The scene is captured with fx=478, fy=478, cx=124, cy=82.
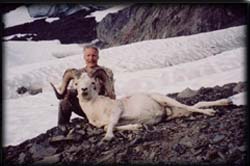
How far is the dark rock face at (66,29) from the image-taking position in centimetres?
382

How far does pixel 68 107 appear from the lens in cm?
374

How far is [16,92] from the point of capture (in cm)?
374

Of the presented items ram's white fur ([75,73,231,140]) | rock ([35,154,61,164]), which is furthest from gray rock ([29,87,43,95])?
rock ([35,154,61,164])

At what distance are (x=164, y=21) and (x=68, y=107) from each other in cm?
103

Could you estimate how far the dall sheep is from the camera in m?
3.72

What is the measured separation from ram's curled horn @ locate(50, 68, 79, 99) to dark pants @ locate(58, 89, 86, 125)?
40 millimetres

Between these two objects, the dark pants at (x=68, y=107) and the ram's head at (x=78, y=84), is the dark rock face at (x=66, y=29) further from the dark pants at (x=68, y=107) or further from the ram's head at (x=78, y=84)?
the dark pants at (x=68, y=107)

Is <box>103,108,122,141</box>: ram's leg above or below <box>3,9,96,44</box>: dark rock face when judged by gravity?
below

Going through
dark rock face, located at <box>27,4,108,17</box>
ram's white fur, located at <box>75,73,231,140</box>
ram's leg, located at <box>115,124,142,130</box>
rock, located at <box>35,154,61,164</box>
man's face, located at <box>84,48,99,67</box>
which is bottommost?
rock, located at <box>35,154,61,164</box>

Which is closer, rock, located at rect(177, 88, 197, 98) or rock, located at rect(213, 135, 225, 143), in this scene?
rock, located at rect(213, 135, 225, 143)

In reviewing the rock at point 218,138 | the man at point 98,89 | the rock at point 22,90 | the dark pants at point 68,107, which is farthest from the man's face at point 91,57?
the rock at point 218,138

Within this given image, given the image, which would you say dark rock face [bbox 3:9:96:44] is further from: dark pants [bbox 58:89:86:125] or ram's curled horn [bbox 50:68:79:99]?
dark pants [bbox 58:89:86:125]

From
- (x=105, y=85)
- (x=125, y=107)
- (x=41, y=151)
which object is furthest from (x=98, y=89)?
(x=41, y=151)

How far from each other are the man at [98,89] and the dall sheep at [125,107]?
0.12ft
